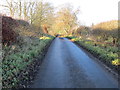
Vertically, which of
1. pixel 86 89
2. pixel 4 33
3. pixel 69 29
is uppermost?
pixel 69 29

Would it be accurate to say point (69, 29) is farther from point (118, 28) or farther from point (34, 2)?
point (118, 28)

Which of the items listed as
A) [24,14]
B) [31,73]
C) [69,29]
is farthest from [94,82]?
[69,29]

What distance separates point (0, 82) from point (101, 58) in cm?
739

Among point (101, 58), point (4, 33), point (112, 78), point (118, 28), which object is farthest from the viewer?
point (118, 28)

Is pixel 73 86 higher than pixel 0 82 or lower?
lower

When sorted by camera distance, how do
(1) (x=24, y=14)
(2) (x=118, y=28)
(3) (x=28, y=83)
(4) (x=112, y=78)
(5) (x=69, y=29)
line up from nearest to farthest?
(3) (x=28, y=83) < (4) (x=112, y=78) < (2) (x=118, y=28) < (1) (x=24, y=14) < (5) (x=69, y=29)

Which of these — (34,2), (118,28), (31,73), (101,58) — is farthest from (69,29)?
(31,73)

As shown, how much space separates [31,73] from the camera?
20.8 feet

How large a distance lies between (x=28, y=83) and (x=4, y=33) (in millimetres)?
4614

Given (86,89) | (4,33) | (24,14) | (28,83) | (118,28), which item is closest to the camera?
(86,89)

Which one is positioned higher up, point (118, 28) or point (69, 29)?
point (69, 29)

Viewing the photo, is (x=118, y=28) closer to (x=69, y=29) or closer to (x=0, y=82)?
(x=0, y=82)

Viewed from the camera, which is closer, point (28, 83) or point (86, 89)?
point (86, 89)

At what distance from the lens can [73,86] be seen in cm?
504
